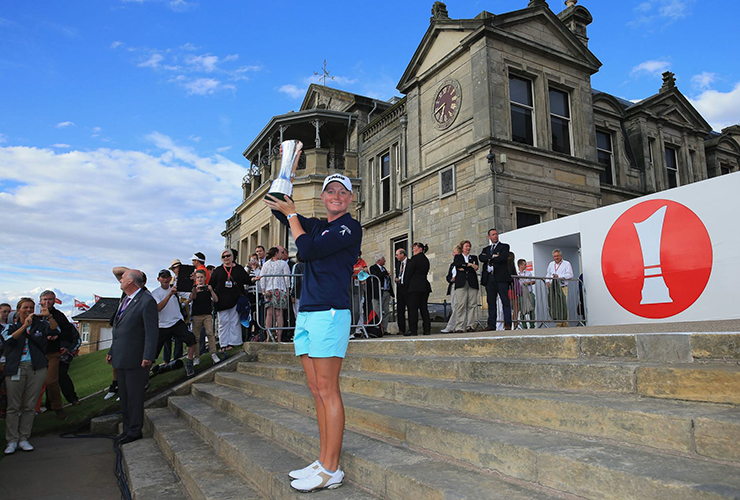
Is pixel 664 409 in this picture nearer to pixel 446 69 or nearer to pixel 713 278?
pixel 713 278

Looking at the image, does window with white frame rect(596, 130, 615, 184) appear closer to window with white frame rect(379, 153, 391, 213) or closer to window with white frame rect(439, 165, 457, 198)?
window with white frame rect(439, 165, 457, 198)

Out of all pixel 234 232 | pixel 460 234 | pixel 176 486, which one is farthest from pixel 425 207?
pixel 234 232

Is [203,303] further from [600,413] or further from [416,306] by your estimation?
[600,413]

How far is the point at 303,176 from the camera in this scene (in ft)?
71.6

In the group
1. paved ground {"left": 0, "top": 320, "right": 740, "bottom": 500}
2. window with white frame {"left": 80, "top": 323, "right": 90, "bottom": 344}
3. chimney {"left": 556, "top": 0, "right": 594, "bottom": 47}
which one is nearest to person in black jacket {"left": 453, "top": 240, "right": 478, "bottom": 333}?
paved ground {"left": 0, "top": 320, "right": 740, "bottom": 500}

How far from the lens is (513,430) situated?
10.0ft

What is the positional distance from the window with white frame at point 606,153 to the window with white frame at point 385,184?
7976mm

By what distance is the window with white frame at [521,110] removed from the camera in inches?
595

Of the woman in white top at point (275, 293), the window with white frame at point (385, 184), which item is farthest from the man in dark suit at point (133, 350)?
the window with white frame at point (385, 184)

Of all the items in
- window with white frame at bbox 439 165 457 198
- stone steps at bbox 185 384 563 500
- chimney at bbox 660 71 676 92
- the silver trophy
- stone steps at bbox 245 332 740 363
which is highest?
chimney at bbox 660 71 676 92

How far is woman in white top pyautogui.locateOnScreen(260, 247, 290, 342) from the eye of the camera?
30.9 ft

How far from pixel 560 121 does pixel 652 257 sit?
8.52 metres

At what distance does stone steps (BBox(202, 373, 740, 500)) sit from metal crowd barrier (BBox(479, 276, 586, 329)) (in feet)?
21.3

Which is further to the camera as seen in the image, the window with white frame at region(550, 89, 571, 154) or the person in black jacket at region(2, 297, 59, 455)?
the window with white frame at region(550, 89, 571, 154)
